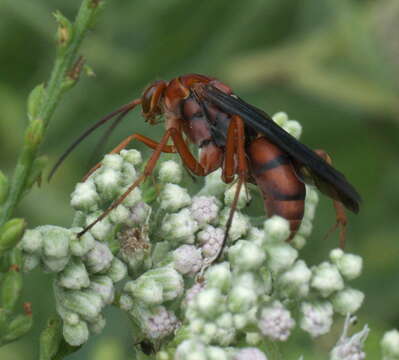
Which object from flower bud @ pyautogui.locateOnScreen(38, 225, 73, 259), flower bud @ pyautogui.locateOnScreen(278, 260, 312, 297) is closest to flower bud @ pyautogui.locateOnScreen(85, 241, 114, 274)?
flower bud @ pyautogui.locateOnScreen(38, 225, 73, 259)

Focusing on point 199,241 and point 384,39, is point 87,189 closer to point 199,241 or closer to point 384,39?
point 199,241

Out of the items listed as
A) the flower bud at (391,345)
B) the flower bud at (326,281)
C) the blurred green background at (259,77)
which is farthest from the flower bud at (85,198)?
the blurred green background at (259,77)

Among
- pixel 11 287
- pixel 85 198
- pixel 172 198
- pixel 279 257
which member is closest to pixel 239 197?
pixel 172 198

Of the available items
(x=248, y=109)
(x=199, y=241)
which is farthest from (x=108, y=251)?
(x=248, y=109)

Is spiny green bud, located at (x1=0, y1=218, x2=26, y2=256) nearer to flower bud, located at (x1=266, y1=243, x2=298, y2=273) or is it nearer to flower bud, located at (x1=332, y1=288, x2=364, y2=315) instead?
flower bud, located at (x1=266, y1=243, x2=298, y2=273)

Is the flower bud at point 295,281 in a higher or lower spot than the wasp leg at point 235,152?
lower

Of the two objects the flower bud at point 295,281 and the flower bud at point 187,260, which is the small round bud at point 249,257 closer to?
the flower bud at point 295,281
